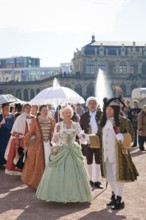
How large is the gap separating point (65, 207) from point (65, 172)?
0.65 metres

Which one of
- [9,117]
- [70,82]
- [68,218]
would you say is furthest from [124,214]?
[70,82]

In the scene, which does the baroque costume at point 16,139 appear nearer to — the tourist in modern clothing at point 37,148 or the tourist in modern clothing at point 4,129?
the tourist in modern clothing at point 4,129

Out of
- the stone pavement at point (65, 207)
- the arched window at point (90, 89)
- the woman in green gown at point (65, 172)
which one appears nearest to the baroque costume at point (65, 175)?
the woman in green gown at point (65, 172)

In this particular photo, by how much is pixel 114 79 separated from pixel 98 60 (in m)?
5.11

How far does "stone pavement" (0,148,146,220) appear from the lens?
6863 millimetres

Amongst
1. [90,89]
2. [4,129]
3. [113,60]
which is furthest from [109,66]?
[4,129]

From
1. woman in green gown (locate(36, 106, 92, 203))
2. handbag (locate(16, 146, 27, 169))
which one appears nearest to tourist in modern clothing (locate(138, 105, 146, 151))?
handbag (locate(16, 146, 27, 169))

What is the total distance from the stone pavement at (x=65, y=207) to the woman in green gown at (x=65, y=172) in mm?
212

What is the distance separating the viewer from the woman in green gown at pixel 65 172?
7309 mm

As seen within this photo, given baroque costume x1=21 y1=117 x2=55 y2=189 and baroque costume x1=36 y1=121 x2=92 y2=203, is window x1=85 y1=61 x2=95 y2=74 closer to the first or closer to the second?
baroque costume x1=21 y1=117 x2=55 y2=189

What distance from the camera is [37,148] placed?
8820 millimetres

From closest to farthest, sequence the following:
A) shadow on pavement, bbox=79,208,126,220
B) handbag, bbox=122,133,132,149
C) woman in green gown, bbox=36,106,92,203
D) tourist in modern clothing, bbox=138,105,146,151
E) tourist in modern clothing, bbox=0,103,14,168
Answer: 1. shadow on pavement, bbox=79,208,126,220
2. handbag, bbox=122,133,132,149
3. woman in green gown, bbox=36,106,92,203
4. tourist in modern clothing, bbox=0,103,14,168
5. tourist in modern clothing, bbox=138,105,146,151

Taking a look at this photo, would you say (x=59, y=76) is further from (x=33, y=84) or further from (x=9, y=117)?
(x=9, y=117)

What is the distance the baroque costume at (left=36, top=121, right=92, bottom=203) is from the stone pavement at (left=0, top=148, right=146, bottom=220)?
0.70 feet
